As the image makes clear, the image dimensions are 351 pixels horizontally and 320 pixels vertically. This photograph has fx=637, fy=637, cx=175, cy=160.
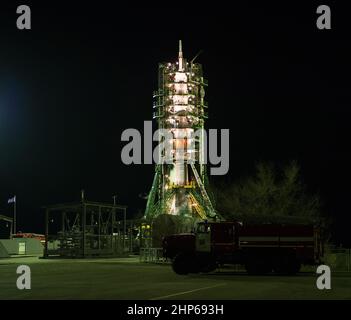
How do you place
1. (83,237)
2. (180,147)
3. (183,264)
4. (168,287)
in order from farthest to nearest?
(180,147), (83,237), (183,264), (168,287)

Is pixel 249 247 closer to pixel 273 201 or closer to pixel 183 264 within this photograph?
pixel 183 264

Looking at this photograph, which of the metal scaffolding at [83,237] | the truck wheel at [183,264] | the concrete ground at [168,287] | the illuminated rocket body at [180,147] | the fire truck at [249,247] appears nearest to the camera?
the concrete ground at [168,287]

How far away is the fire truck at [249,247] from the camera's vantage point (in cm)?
3028

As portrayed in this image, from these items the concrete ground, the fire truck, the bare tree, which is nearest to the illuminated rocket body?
the bare tree

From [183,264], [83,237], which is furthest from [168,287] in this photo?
[83,237]

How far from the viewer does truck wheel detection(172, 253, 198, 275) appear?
100.0ft

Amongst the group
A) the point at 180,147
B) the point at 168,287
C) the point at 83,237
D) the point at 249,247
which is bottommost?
the point at 168,287

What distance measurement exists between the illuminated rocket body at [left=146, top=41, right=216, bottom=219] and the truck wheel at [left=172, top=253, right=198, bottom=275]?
184 ft

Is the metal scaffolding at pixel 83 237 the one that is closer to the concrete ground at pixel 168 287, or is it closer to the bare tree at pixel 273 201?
the bare tree at pixel 273 201

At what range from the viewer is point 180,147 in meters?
89.3

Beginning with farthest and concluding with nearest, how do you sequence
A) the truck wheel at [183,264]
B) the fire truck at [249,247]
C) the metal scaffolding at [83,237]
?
the metal scaffolding at [83,237], the truck wheel at [183,264], the fire truck at [249,247]

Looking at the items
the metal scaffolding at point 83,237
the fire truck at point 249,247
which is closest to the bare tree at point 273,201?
the metal scaffolding at point 83,237

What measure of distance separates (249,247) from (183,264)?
3.28m
